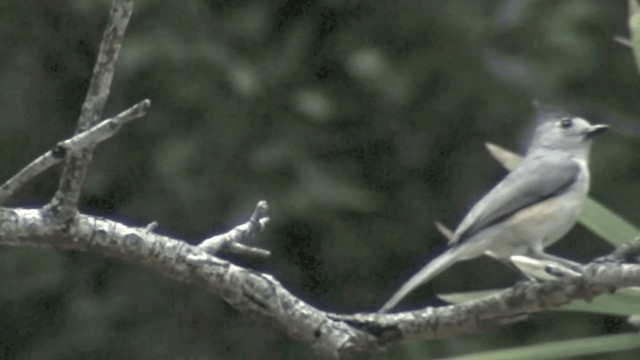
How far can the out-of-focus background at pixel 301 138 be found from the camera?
209cm

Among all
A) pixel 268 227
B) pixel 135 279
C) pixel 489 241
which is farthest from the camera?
pixel 135 279

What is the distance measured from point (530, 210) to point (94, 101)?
46 centimetres

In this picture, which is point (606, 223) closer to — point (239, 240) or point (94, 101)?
point (239, 240)

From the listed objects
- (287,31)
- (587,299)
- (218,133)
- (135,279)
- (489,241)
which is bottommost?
(587,299)

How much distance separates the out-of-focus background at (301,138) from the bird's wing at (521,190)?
0.72 m

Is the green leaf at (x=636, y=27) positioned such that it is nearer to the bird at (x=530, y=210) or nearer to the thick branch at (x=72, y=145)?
the bird at (x=530, y=210)

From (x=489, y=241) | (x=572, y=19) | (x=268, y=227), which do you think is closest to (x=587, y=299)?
(x=489, y=241)

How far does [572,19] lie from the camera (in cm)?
218

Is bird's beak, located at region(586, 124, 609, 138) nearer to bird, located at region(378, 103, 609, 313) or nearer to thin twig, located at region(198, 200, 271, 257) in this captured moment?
bird, located at region(378, 103, 609, 313)

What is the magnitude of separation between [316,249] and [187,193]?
0.69ft

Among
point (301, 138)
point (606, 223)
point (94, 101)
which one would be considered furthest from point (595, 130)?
point (301, 138)

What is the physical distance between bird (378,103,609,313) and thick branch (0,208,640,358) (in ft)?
0.23

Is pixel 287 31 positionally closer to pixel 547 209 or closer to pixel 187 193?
pixel 187 193

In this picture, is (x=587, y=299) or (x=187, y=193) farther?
(x=187, y=193)
